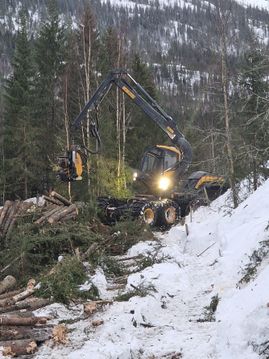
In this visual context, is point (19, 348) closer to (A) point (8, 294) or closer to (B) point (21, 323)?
(B) point (21, 323)

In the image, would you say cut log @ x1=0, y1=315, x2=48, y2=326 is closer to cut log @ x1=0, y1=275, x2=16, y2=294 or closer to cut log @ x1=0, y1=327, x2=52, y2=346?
cut log @ x1=0, y1=327, x2=52, y2=346

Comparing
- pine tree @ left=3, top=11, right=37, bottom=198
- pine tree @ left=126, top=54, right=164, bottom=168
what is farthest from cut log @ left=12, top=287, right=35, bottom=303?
pine tree @ left=126, top=54, right=164, bottom=168

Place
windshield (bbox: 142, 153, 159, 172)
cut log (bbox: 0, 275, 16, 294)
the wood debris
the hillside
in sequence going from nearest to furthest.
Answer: the wood debris
cut log (bbox: 0, 275, 16, 294)
the hillside
windshield (bbox: 142, 153, 159, 172)

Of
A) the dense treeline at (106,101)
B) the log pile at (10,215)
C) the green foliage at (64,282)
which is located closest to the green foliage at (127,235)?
the log pile at (10,215)

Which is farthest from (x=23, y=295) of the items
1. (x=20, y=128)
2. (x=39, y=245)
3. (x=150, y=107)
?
(x=20, y=128)

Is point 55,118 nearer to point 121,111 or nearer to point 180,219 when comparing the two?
point 121,111

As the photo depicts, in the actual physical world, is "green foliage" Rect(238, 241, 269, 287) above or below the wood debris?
above

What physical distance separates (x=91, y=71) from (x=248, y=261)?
20892 mm

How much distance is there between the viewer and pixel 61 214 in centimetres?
1385

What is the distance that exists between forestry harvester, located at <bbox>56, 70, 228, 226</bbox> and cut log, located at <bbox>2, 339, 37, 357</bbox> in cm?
944


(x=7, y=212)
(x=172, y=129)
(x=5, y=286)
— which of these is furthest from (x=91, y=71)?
(x=5, y=286)

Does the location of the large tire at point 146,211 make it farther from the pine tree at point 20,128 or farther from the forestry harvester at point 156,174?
the pine tree at point 20,128

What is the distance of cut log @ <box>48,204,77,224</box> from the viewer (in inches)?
519

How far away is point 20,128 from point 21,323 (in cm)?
2362
